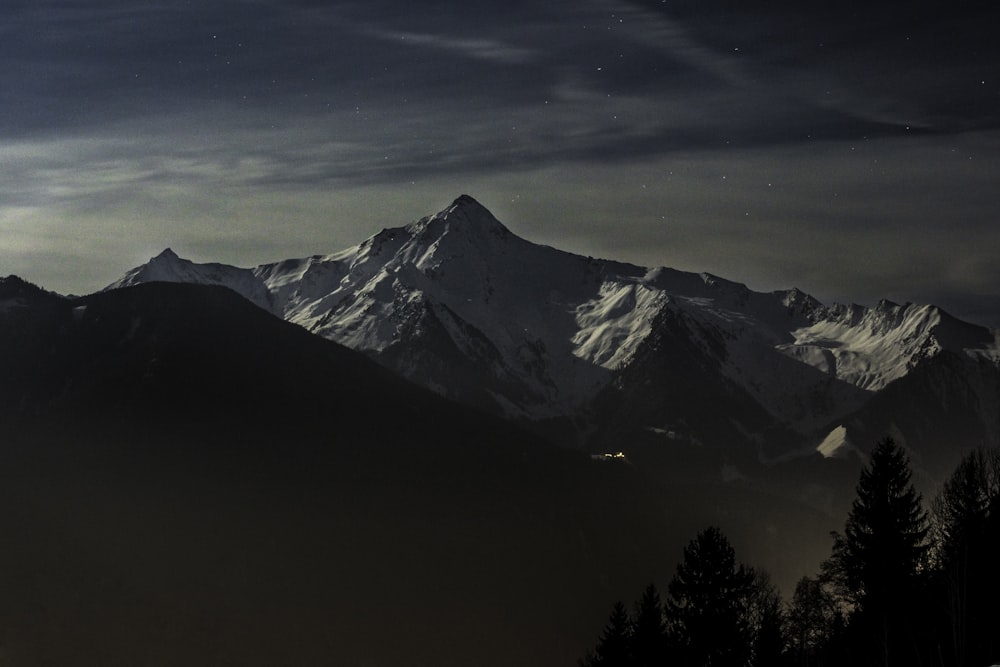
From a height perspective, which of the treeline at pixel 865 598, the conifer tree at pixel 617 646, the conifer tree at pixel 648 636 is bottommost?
the conifer tree at pixel 617 646

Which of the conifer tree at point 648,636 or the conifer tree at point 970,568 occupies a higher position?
the conifer tree at point 970,568

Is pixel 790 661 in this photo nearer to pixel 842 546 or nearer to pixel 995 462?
pixel 842 546

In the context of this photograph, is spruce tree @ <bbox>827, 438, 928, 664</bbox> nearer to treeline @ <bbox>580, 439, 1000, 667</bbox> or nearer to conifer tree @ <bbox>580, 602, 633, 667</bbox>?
treeline @ <bbox>580, 439, 1000, 667</bbox>

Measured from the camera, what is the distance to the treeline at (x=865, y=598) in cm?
9869

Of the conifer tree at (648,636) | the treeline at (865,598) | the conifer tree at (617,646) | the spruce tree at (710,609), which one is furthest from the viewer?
the conifer tree at (617,646)

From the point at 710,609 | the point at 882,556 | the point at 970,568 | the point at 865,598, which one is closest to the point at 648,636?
the point at 710,609

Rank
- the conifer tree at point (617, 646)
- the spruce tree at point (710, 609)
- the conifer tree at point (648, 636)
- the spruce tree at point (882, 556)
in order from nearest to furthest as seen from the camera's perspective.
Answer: the spruce tree at point (882, 556) < the spruce tree at point (710, 609) < the conifer tree at point (648, 636) < the conifer tree at point (617, 646)

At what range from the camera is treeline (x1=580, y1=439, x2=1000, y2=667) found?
9869 centimetres

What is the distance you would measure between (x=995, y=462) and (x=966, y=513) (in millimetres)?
20738

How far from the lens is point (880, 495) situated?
10975 centimetres

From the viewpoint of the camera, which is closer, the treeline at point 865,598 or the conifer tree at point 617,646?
the treeline at point 865,598

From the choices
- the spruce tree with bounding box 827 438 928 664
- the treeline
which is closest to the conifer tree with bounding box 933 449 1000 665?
the treeline

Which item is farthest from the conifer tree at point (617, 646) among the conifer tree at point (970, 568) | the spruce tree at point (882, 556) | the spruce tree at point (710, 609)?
the conifer tree at point (970, 568)

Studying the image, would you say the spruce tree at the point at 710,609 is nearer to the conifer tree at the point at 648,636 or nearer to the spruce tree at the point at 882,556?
the conifer tree at the point at 648,636
